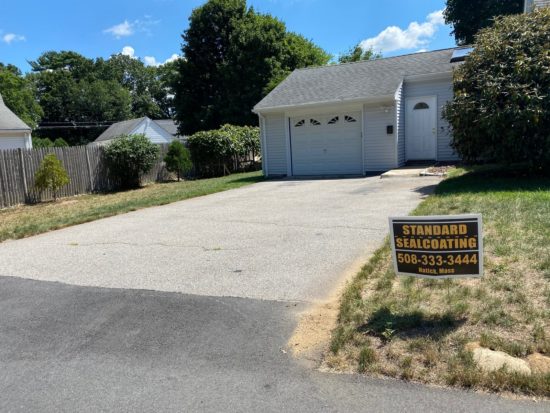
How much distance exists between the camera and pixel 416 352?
10.7ft

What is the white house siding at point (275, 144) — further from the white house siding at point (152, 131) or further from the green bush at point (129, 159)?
the white house siding at point (152, 131)

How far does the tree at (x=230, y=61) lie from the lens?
3241 cm

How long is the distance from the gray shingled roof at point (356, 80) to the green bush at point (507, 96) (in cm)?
463

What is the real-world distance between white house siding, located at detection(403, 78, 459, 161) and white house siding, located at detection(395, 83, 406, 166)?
56 centimetres

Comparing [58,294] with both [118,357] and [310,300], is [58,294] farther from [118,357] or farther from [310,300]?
[310,300]

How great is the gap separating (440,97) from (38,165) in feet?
46.1

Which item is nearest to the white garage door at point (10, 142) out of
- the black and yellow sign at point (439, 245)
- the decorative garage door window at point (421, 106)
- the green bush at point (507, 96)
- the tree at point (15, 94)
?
the tree at point (15, 94)

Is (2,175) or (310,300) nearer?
(310,300)

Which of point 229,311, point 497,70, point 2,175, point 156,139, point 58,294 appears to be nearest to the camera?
point 229,311

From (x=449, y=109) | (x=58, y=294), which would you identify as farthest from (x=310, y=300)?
(x=449, y=109)

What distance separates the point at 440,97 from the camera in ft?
52.2

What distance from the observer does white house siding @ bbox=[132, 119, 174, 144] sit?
155 ft

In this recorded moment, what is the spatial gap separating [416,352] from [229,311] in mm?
1832

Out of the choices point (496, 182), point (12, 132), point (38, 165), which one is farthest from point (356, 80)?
point (12, 132)
